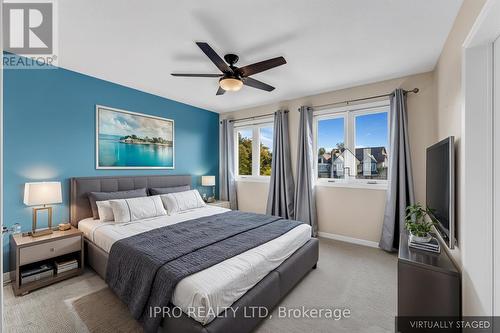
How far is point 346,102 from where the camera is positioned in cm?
393

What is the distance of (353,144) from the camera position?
3975 millimetres

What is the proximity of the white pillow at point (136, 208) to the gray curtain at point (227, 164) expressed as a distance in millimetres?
1975

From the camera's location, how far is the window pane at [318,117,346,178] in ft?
13.5

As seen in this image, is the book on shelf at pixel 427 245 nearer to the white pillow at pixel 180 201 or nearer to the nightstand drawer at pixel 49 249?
A: the white pillow at pixel 180 201

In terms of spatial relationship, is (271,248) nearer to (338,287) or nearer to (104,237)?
(338,287)

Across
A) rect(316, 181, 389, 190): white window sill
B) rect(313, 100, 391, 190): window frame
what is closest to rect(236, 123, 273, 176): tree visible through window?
rect(313, 100, 391, 190): window frame

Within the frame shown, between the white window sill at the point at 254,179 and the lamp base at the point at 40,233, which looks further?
the white window sill at the point at 254,179

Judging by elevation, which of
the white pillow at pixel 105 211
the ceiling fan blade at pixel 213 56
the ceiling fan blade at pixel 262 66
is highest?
the ceiling fan blade at pixel 213 56

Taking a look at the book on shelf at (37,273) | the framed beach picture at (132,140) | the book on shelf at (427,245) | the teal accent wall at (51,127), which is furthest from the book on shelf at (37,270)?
the book on shelf at (427,245)

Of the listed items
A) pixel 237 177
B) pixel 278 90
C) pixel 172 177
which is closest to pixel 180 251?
pixel 172 177

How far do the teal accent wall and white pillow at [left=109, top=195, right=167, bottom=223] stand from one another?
2.32 ft

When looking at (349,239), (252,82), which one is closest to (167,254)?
(252,82)

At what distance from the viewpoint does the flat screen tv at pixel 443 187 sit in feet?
6.23

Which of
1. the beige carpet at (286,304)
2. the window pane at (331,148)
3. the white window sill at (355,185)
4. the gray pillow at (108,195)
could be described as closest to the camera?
the beige carpet at (286,304)
